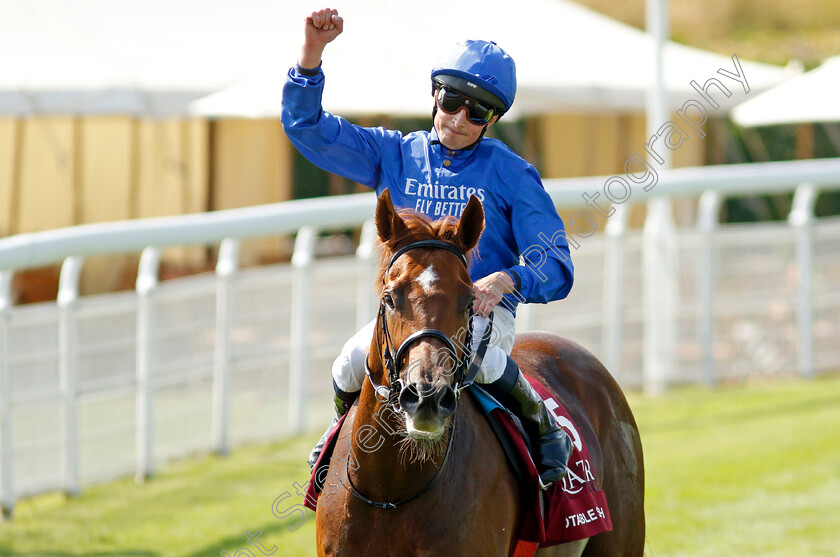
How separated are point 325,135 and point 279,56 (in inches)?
405

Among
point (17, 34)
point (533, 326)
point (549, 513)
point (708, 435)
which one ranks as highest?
point (17, 34)

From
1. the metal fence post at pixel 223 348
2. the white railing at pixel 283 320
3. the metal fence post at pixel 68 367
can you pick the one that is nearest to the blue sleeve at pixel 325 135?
the white railing at pixel 283 320

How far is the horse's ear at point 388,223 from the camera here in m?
2.99

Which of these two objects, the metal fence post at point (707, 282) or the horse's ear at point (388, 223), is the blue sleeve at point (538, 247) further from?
the metal fence post at point (707, 282)

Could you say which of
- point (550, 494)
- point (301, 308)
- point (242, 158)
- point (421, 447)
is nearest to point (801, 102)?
point (301, 308)

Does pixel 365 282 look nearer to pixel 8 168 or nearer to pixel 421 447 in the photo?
pixel 421 447

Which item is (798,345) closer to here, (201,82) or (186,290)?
(186,290)

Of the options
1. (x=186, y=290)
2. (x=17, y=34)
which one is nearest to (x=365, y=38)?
(x=17, y=34)

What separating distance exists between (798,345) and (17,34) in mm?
8844

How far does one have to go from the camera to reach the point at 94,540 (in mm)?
5801

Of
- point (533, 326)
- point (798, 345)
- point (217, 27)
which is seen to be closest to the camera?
point (533, 326)

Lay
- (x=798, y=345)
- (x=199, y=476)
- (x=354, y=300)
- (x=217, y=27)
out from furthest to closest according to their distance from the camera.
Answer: (x=217, y=27)
(x=798, y=345)
(x=354, y=300)
(x=199, y=476)

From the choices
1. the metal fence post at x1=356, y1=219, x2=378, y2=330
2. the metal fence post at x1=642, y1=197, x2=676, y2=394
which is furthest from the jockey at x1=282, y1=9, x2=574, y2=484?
the metal fence post at x1=642, y1=197, x2=676, y2=394

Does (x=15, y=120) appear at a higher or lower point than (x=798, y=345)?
higher
